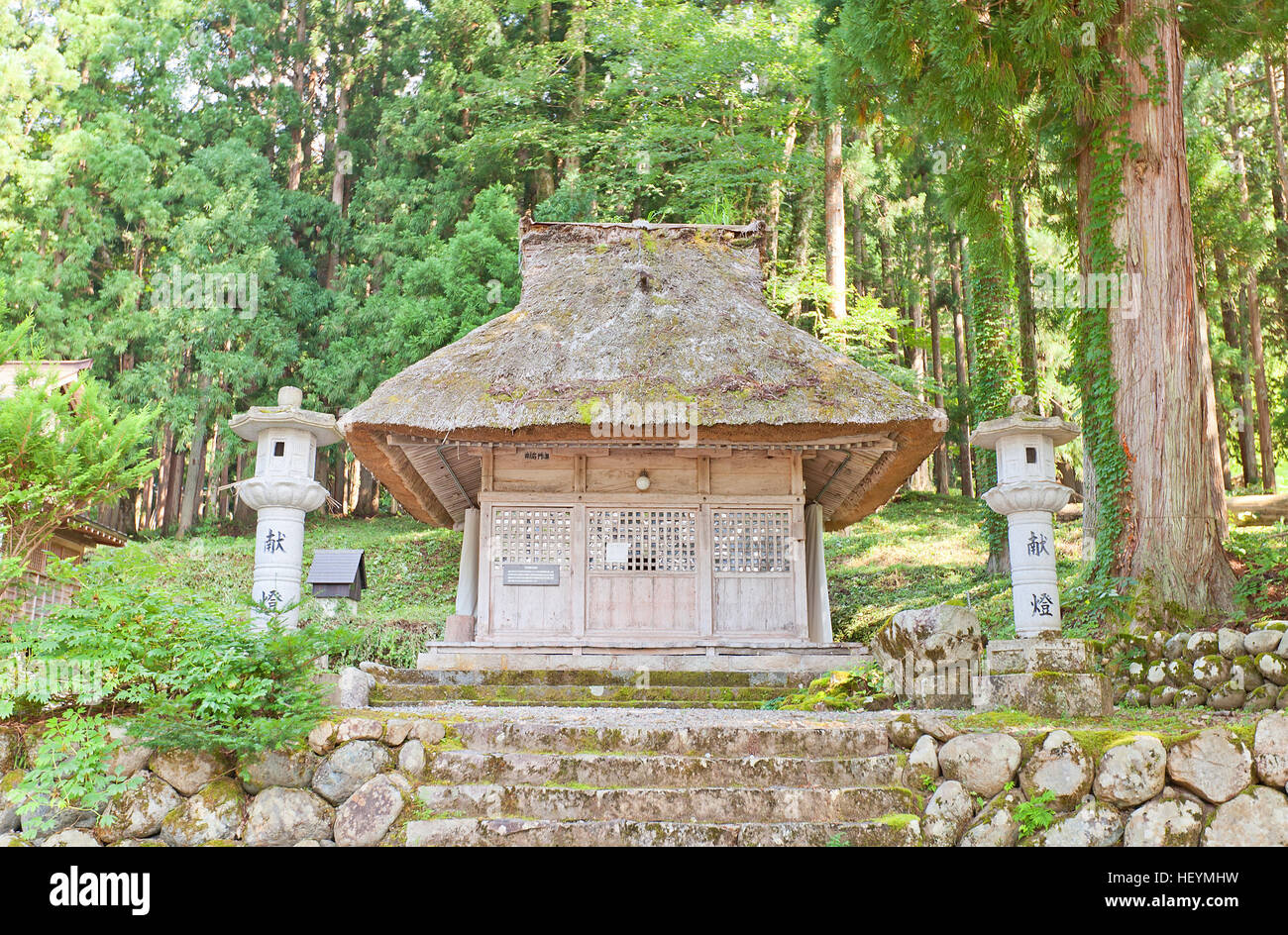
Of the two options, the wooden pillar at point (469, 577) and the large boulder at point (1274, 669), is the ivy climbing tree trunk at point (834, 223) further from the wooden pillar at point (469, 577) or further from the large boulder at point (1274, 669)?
the large boulder at point (1274, 669)

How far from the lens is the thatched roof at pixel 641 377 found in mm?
9383

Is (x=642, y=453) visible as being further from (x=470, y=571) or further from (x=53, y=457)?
(x=53, y=457)

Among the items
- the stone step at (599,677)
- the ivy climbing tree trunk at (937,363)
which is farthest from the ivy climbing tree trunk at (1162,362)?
the ivy climbing tree trunk at (937,363)

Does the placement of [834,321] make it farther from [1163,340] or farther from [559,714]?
[559,714]

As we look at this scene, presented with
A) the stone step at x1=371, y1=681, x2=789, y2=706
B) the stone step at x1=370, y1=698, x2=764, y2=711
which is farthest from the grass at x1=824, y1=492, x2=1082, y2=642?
the stone step at x1=370, y1=698, x2=764, y2=711

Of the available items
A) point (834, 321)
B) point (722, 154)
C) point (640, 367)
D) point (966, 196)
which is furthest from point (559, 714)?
point (722, 154)

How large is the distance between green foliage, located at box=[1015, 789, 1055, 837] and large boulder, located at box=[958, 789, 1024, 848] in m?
0.03

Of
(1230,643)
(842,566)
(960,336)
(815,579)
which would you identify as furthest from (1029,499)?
(960,336)

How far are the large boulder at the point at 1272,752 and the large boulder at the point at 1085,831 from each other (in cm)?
75

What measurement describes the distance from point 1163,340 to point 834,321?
34.0 feet

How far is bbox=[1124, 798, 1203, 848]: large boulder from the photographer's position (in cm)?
452

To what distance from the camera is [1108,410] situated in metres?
9.80

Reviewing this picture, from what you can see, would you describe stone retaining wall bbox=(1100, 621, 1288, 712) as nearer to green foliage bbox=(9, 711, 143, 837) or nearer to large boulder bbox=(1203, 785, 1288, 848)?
large boulder bbox=(1203, 785, 1288, 848)

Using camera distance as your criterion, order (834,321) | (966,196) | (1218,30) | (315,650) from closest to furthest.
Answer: (315,650) < (1218,30) < (966,196) < (834,321)
